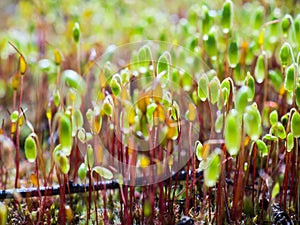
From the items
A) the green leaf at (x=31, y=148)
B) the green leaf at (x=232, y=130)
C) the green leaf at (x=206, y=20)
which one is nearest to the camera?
the green leaf at (x=232, y=130)

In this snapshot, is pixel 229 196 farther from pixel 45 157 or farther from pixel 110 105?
pixel 45 157

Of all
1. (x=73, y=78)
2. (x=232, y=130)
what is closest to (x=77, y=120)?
(x=73, y=78)

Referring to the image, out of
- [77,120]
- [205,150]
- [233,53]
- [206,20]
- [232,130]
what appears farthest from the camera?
[206,20]

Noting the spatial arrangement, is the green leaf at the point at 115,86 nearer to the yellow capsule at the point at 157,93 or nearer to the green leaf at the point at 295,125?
the yellow capsule at the point at 157,93

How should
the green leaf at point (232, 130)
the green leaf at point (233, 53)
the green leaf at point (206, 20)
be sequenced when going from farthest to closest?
the green leaf at point (206, 20)
the green leaf at point (233, 53)
the green leaf at point (232, 130)

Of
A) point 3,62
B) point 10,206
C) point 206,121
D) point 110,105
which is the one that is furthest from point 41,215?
point 3,62

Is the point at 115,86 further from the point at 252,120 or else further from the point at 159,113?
the point at 252,120

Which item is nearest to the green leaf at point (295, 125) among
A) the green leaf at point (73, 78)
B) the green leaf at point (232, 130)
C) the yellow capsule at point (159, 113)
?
the green leaf at point (232, 130)

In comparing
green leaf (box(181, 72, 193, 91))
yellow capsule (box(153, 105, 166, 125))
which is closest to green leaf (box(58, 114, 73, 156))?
yellow capsule (box(153, 105, 166, 125))
